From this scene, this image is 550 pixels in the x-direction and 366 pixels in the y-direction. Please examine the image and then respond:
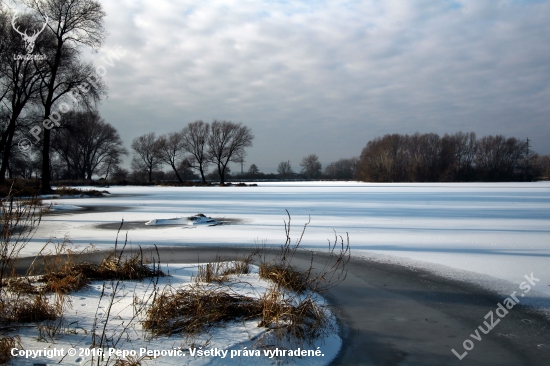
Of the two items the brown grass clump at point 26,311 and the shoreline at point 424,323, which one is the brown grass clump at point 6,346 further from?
the shoreline at point 424,323

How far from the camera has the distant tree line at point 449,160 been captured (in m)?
65.9

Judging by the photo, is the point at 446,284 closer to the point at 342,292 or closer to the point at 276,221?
the point at 342,292

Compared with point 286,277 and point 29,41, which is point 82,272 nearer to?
point 286,277

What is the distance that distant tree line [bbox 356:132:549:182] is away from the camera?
216 ft

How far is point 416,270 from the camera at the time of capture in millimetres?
5844

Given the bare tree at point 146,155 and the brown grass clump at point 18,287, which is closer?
the brown grass clump at point 18,287

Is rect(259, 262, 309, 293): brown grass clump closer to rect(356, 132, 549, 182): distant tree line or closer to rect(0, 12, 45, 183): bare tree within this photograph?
rect(0, 12, 45, 183): bare tree

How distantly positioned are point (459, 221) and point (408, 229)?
2554mm

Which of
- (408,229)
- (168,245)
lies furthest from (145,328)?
(408,229)

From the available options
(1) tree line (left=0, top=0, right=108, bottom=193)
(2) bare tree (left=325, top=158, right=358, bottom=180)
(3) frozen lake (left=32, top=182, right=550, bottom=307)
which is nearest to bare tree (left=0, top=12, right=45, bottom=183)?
(1) tree line (left=0, top=0, right=108, bottom=193)

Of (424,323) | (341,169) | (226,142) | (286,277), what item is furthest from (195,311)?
(341,169)

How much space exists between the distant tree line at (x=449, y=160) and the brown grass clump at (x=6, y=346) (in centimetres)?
6761

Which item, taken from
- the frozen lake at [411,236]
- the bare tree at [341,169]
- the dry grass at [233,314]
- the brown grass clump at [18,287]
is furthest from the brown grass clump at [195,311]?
the bare tree at [341,169]

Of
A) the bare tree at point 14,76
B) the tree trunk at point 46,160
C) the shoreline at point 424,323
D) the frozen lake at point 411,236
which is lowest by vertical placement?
the shoreline at point 424,323
